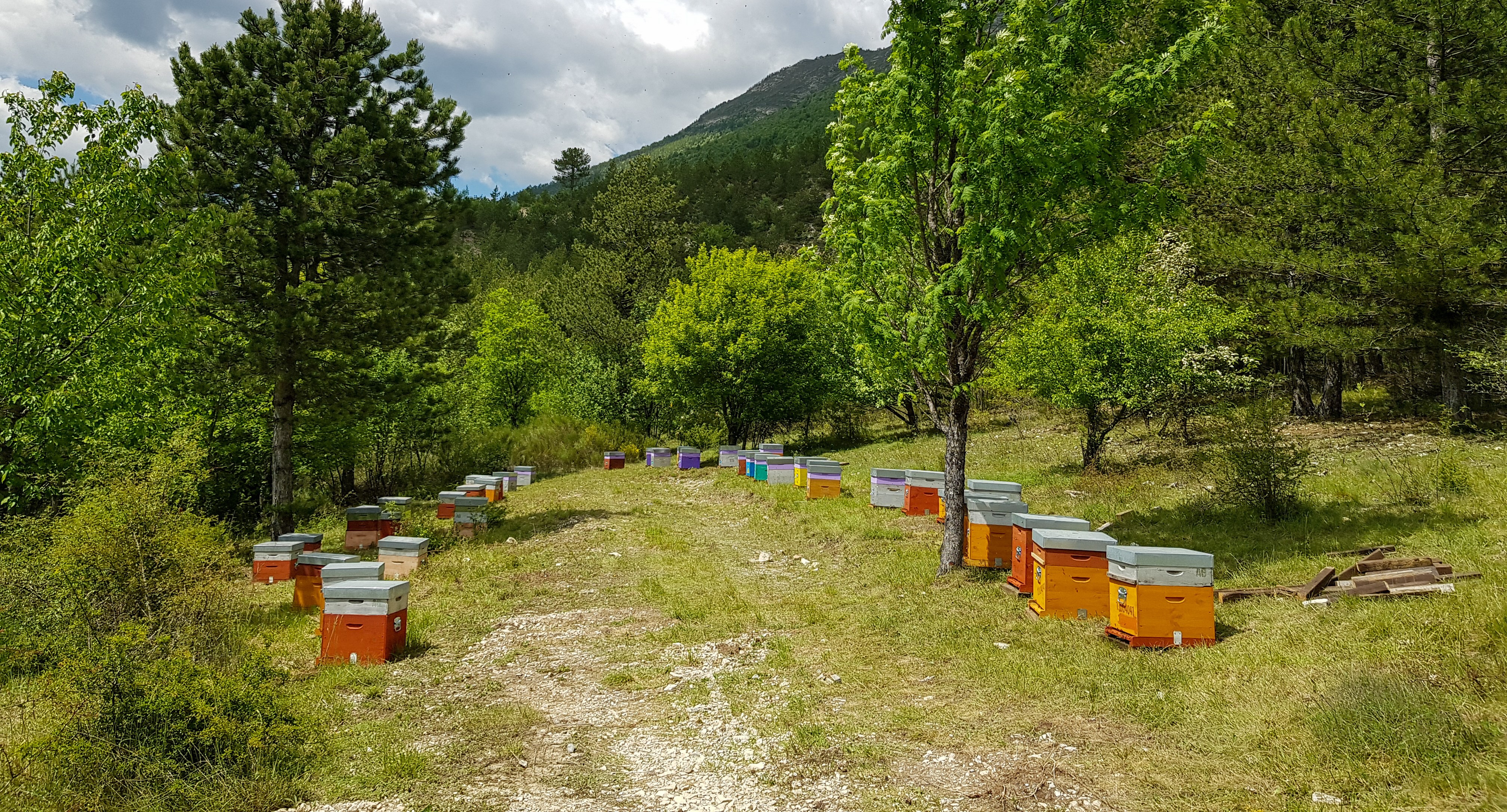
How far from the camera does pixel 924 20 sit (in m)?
9.88

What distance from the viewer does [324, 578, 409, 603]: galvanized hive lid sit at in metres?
8.17

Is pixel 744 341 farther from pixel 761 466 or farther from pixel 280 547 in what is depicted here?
pixel 280 547


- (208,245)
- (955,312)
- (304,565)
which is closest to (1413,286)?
(955,312)

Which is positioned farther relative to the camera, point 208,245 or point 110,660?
point 208,245

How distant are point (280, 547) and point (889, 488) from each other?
11.5m

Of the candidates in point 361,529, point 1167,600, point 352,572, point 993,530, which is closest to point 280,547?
point 361,529

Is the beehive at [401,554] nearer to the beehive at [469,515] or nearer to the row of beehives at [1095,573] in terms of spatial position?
the beehive at [469,515]

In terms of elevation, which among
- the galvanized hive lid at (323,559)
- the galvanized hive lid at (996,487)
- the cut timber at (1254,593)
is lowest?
the cut timber at (1254,593)

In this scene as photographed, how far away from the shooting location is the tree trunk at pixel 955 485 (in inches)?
413

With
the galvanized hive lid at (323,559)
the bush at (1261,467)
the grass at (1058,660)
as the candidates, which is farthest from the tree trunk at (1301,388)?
the galvanized hive lid at (323,559)

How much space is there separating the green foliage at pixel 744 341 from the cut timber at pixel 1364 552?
72.6 feet

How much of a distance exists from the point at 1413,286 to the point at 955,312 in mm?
13112

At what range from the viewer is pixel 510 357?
1417 inches

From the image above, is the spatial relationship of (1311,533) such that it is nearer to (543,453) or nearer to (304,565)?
(304,565)
